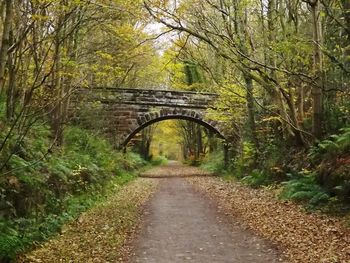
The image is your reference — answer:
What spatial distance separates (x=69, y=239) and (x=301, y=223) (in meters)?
4.53

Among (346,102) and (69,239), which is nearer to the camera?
(69,239)

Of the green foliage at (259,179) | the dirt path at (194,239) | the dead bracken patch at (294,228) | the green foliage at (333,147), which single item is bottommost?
the dirt path at (194,239)

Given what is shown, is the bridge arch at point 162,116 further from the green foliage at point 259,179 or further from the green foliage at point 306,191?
the green foliage at point 306,191

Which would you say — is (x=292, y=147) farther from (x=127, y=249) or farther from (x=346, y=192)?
(x=127, y=249)

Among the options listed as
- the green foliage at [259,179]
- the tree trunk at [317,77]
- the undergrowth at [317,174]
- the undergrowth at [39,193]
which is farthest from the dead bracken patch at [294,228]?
the undergrowth at [39,193]

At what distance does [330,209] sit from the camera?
9.00m

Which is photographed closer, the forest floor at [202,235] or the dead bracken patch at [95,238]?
the dead bracken patch at [95,238]

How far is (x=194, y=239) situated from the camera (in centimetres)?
800

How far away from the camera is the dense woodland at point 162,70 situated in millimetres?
6957

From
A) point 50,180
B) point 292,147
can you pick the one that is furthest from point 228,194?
point 50,180

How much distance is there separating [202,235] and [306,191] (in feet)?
10.9

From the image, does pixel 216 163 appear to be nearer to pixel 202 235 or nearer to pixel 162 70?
pixel 162 70

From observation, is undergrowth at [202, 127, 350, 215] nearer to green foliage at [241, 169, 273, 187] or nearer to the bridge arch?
green foliage at [241, 169, 273, 187]

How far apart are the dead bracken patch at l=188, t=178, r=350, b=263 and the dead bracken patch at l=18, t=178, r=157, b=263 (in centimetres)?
264
